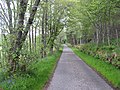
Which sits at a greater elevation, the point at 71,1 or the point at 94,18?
the point at 71,1

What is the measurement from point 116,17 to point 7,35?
86.4 ft

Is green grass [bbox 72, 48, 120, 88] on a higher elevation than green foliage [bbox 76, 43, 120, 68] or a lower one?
lower

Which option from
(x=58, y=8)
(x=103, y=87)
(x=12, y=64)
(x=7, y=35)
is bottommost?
Answer: (x=103, y=87)

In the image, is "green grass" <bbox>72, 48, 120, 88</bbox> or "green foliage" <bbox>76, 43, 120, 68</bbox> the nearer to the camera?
"green grass" <bbox>72, 48, 120, 88</bbox>

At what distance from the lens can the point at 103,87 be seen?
34.3ft

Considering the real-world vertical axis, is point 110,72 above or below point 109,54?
below

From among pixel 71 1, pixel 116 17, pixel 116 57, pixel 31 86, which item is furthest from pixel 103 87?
pixel 71 1

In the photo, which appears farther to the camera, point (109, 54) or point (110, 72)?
point (109, 54)

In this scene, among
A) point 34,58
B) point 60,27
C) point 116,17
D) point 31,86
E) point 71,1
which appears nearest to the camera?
point 31,86

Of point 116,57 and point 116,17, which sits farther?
point 116,17

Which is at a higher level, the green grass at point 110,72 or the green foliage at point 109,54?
the green foliage at point 109,54

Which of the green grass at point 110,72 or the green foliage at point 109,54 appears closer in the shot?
the green grass at point 110,72

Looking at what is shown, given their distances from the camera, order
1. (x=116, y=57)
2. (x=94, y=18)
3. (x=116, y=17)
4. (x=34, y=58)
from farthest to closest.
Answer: (x=116, y=17) < (x=94, y=18) < (x=116, y=57) < (x=34, y=58)

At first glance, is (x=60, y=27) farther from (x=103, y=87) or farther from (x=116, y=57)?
(x=103, y=87)
